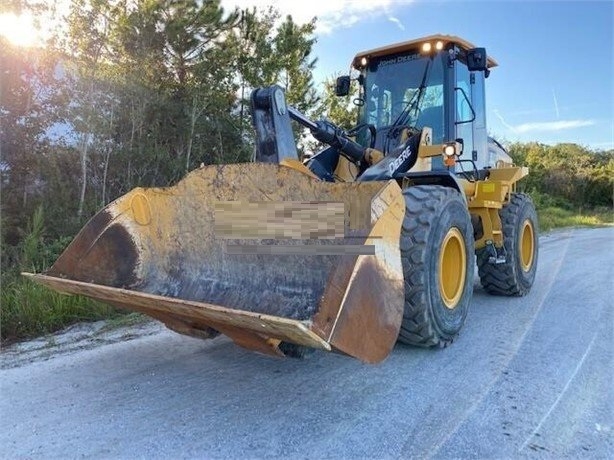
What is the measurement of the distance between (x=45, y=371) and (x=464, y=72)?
4.58 m

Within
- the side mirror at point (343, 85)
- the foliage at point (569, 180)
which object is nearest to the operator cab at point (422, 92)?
the side mirror at point (343, 85)

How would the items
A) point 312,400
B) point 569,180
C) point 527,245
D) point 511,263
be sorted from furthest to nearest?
point 569,180 → point 527,245 → point 511,263 → point 312,400

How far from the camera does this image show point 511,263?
17.5 feet

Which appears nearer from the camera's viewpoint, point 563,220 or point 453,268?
point 453,268

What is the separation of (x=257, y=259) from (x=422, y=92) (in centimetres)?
273

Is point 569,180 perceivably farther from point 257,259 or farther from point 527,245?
point 257,259

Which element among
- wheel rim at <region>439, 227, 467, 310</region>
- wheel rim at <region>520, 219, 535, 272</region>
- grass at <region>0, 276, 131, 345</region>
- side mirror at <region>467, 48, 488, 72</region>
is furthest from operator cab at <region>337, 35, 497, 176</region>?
grass at <region>0, 276, 131, 345</region>

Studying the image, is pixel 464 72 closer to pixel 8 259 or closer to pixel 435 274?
pixel 435 274

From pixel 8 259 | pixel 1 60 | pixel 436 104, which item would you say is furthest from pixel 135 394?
pixel 1 60

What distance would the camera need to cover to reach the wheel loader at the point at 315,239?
2510 mm

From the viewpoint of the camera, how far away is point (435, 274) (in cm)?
332

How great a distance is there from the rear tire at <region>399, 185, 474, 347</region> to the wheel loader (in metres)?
0.01

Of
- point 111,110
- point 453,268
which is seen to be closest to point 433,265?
point 453,268

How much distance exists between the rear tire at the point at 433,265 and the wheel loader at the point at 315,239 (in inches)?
0.4
